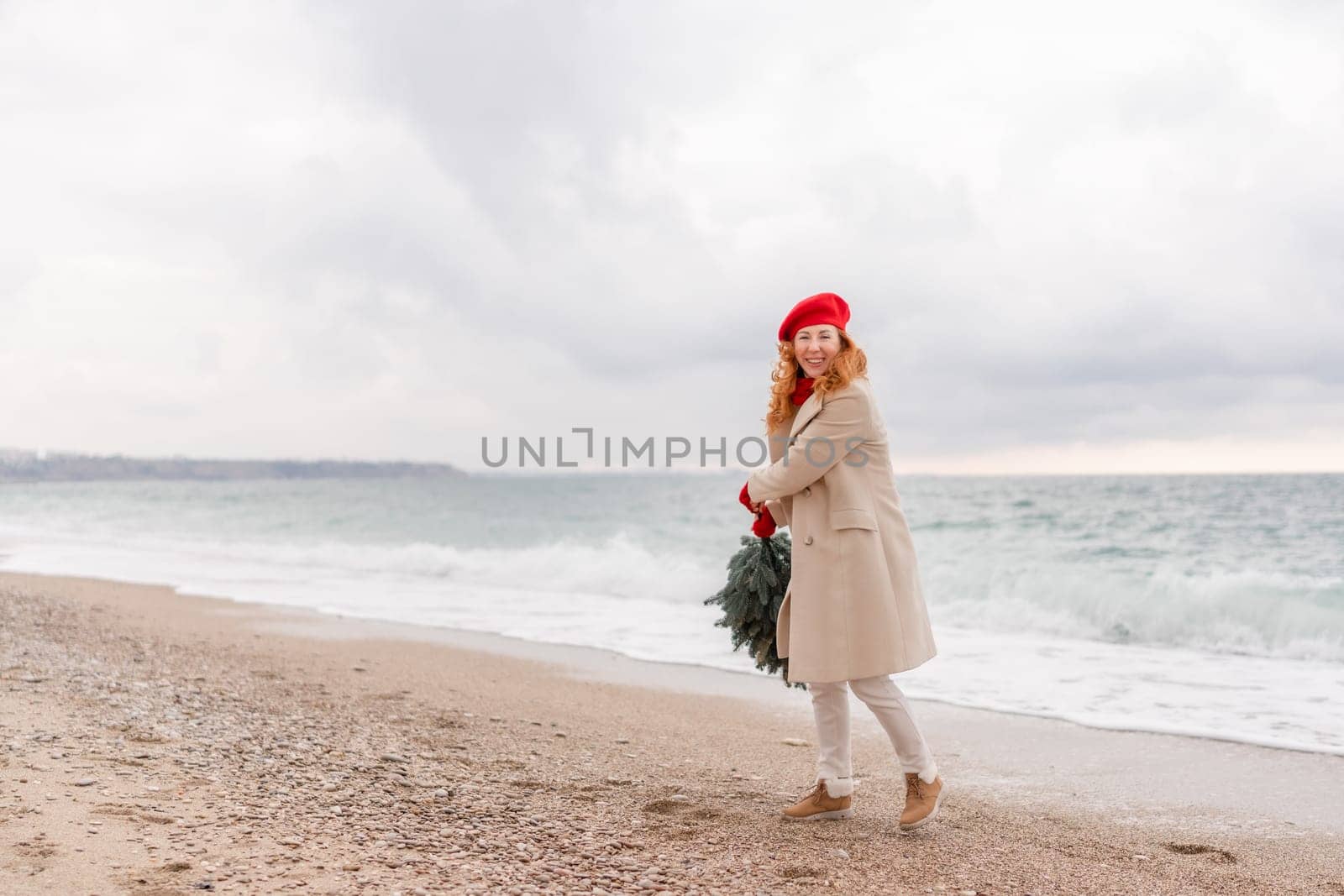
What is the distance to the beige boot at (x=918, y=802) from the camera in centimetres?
356

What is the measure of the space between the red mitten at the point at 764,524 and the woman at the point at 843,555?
14 cm

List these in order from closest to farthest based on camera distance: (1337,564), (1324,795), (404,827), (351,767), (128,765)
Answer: (404,827) < (128,765) < (351,767) < (1324,795) < (1337,564)

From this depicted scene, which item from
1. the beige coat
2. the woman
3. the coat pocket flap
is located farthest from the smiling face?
the coat pocket flap

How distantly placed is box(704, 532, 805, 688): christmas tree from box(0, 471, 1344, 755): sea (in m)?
3.10

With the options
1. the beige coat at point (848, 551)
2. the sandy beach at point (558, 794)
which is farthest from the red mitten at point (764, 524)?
the sandy beach at point (558, 794)

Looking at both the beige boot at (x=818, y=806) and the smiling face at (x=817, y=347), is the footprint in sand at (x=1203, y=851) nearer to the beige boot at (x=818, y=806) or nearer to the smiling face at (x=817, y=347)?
the beige boot at (x=818, y=806)

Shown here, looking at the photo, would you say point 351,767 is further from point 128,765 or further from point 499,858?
point 499,858

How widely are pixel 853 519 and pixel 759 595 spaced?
674mm

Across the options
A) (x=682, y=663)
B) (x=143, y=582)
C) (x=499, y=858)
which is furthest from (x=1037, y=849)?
(x=143, y=582)

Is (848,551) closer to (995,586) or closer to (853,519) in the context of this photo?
(853,519)

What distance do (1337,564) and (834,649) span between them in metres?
17.8

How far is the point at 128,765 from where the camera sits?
3.84 meters

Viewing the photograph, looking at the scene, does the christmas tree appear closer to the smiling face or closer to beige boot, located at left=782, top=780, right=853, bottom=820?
beige boot, located at left=782, top=780, right=853, bottom=820

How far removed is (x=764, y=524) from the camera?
3.84 metres
